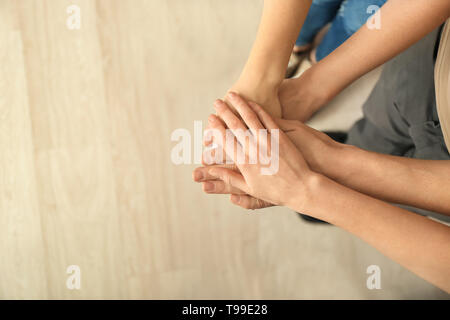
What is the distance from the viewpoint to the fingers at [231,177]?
63 cm

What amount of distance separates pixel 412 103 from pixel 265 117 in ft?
0.93

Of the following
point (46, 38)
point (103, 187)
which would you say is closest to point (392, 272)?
point (103, 187)

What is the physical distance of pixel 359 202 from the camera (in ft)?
1.85

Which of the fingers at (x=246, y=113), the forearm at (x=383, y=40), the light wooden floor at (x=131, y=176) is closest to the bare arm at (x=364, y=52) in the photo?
the forearm at (x=383, y=40)

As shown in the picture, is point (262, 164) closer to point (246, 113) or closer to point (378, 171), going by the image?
point (246, 113)

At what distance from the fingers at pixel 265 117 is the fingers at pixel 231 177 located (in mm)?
110

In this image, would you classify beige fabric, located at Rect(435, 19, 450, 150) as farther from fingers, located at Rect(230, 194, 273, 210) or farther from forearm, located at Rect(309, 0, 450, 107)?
fingers, located at Rect(230, 194, 273, 210)

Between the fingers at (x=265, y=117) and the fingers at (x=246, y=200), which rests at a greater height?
the fingers at (x=265, y=117)

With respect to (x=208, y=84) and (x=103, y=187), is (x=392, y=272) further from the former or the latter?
(x=103, y=187)

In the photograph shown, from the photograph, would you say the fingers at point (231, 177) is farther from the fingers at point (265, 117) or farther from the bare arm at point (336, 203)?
the fingers at point (265, 117)

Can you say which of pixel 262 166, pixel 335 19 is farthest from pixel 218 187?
pixel 335 19

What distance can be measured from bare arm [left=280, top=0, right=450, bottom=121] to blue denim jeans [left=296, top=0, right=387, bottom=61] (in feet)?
0.31

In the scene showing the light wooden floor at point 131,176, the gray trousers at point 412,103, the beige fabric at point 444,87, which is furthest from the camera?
the light wooden floor at point 131,176

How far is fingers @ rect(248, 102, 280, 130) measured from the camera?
0.61 meters
